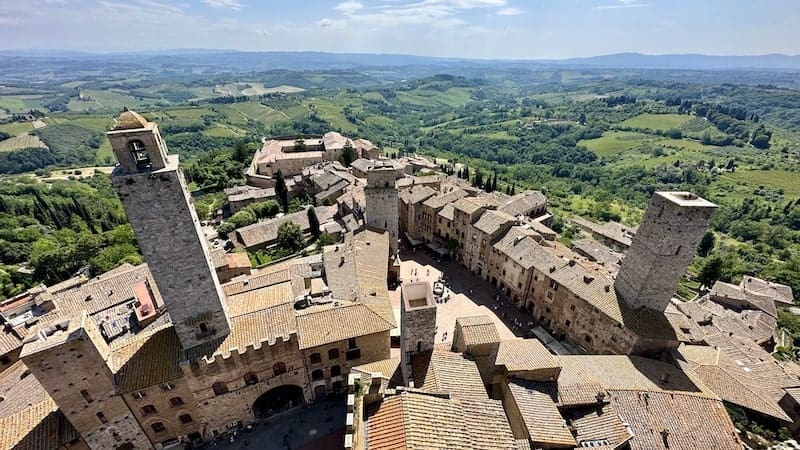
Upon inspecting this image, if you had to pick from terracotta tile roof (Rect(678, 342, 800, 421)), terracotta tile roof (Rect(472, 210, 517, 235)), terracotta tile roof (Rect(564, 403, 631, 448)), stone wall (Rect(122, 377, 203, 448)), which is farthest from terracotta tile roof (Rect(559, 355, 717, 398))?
stone wall (Rect(122, 377, 203, 448))

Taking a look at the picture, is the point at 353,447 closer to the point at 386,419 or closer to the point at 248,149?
the point at 386,419

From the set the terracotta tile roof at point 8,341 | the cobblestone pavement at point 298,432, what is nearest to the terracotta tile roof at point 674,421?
the cobblestone pavement at point 298,432

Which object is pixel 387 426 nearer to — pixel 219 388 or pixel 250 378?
pixel 250 378

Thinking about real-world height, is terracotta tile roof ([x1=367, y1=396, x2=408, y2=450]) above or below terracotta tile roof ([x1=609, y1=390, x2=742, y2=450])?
above

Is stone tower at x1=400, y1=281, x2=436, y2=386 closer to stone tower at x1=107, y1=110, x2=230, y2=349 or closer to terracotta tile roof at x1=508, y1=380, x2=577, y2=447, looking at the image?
terracotta tile roof at x1=508, y1=380, x2=577, y2=447

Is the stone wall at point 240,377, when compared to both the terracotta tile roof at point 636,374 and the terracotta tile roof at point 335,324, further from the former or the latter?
the terracotta tile roof at point 636,374

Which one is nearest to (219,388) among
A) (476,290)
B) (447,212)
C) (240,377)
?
(240,377)

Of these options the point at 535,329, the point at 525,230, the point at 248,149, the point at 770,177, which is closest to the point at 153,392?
the point at 535,329

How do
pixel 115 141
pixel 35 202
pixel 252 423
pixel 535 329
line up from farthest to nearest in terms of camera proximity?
1. pixel 35 202
2. pixel 535 329
3. pixel 252 423
4. pixel 115 141
